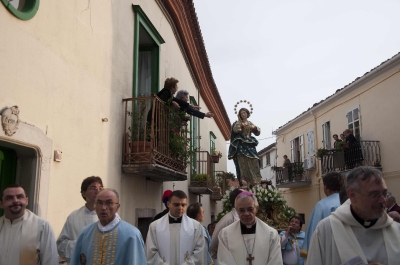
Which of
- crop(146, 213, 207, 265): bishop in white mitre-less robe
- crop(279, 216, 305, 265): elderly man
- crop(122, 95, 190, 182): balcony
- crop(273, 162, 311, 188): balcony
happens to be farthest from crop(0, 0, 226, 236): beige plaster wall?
crop(273, 162, 311, 188): balcony

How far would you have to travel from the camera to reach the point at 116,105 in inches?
274

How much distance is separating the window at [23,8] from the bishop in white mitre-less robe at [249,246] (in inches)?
119

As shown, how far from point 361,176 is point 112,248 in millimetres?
2137

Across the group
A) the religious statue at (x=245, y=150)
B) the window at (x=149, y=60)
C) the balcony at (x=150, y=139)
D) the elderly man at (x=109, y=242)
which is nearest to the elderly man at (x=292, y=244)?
the balcony at (x=150, y=139)

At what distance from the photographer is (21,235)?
12.7ft

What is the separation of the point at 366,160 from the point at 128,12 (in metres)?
14.0

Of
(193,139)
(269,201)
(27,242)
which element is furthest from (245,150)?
(27,242)

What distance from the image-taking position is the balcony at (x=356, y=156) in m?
18.0

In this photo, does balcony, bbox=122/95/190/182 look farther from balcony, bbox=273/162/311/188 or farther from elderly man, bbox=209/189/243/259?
balcony, bbox=273/162/311/188

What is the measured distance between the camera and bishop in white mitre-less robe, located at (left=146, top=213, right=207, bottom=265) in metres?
5.07

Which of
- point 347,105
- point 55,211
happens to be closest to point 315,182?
point 347,105

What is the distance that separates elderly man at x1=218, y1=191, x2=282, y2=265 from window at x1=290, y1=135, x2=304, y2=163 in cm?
2156

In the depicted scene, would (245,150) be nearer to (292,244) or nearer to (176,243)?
(292,244)

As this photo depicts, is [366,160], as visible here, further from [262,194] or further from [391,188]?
[262,194]
